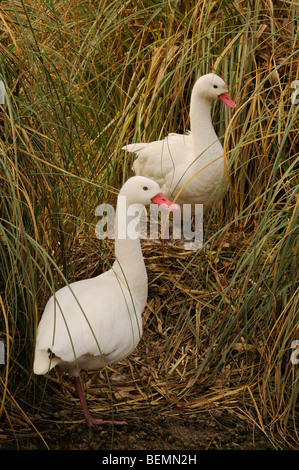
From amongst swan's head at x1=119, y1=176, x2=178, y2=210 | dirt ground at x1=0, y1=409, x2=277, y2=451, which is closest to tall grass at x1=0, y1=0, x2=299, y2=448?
dirt ground at x1=0, y1=409, x2=277, y2=451

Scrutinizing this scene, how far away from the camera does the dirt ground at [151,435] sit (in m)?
3.10

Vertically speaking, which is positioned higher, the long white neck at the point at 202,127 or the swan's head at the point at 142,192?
the long white neck at the point at 202,127

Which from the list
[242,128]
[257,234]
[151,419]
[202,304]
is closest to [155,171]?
[242,128]

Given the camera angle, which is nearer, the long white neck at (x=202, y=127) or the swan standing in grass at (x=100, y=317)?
the swan standing in grass at (x=100, y=317)

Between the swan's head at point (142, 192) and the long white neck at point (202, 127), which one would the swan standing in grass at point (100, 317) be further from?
the long white neck at point (202, 127)

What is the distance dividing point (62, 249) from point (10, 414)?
708mm

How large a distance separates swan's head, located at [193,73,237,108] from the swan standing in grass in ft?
2.90

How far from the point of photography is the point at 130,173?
15.3 ft

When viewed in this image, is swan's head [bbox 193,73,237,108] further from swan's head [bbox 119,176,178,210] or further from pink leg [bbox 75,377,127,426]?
pink leg [bbox 75,377,127,426]

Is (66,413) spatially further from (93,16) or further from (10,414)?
(93,16)

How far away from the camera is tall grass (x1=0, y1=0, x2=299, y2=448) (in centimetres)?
308

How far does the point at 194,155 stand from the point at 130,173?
55cm

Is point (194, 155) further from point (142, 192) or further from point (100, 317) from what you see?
point (100, 317)

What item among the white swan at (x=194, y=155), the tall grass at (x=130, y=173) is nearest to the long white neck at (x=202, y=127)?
the white swan at (x=194, y=155)
